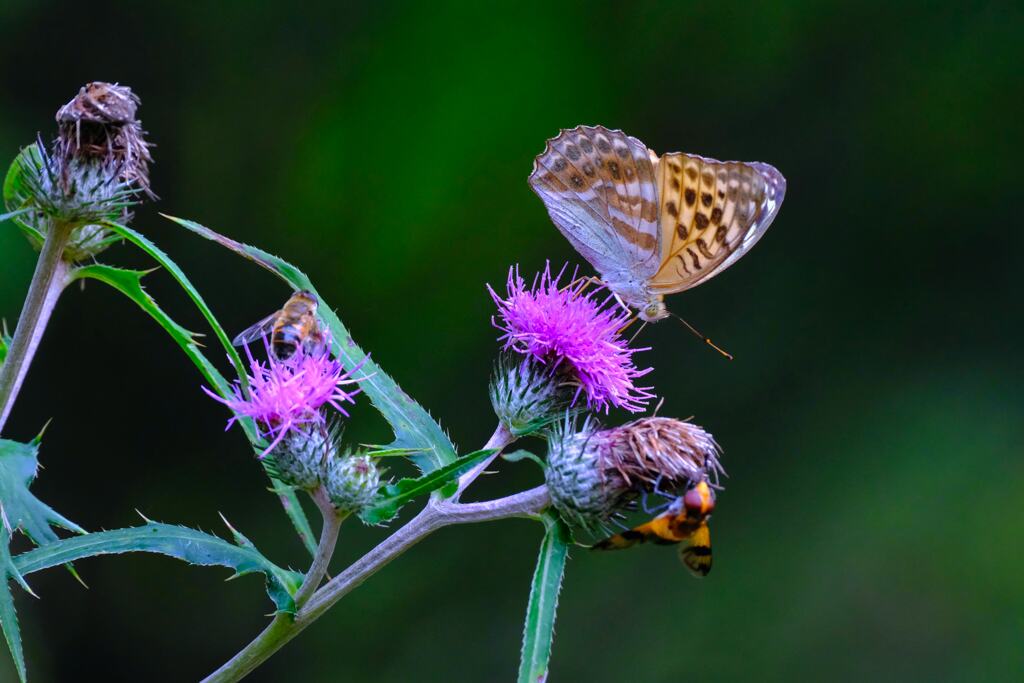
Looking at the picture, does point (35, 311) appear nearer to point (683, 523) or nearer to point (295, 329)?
point (295, 329)

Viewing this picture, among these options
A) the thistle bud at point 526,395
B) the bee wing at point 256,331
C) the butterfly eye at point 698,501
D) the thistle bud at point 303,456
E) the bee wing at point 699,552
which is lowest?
the bee wing at point 699,552

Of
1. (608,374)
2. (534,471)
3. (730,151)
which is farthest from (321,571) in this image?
(730,151)

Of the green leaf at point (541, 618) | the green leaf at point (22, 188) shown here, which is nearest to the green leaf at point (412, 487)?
the green leaf at point (541, 618)

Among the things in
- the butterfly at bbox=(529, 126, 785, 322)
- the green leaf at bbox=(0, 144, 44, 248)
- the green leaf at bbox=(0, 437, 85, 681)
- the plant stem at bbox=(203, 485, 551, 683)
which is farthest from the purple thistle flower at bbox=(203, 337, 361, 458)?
the butterfly at bbox=(529, 126, 785, 322)

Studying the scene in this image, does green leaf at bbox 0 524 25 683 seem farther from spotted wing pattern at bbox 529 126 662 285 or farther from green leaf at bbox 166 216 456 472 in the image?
spotted wing pattern at bbox 529 126 662 285

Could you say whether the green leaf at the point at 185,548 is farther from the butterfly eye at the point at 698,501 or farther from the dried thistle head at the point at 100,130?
the butterfly eye at the point at 698,501

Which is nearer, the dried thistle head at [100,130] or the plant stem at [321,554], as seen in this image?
the plant stem at [321,554]
